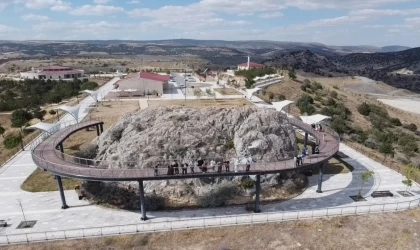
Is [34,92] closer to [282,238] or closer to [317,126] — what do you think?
[317,126]

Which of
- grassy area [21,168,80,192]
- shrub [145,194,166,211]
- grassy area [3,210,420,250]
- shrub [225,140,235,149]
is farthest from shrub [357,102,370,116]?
grassy area [21,168,80,192]

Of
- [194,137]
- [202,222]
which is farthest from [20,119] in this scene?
[202,222]

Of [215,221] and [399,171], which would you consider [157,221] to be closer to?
[215,221]

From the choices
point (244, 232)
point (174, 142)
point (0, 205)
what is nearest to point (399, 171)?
point (244, 232)

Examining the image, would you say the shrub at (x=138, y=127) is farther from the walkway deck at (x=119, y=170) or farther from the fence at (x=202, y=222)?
the fence at (x=202, y=222)

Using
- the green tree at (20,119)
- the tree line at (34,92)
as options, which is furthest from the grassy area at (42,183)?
the tree line at (34,92)

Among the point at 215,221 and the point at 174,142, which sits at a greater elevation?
the point at 174,142

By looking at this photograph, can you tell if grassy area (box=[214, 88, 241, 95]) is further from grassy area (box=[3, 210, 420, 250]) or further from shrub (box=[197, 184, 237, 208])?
grassy area (box=[3, 210, 420, 250])
